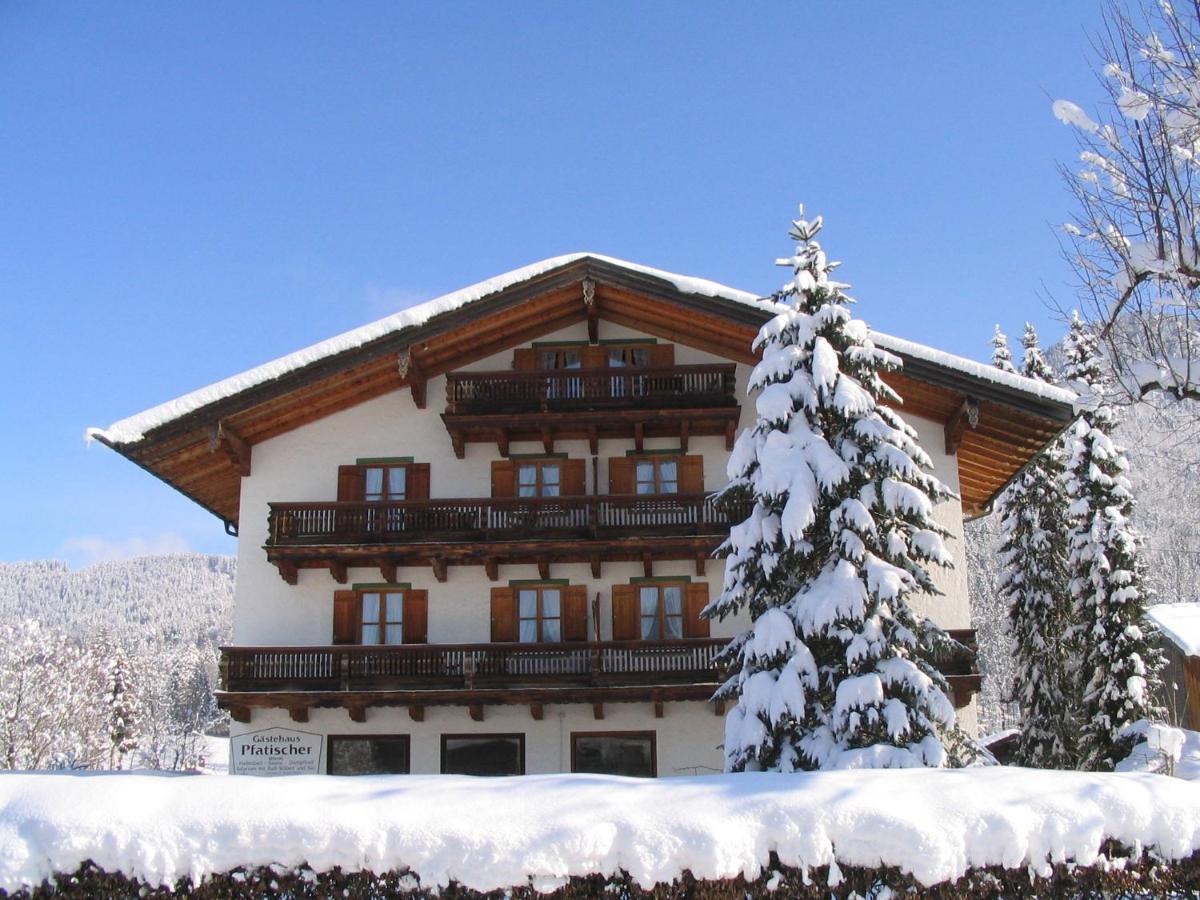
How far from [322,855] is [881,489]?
11188mm

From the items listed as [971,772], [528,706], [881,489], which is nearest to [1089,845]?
[971,772]

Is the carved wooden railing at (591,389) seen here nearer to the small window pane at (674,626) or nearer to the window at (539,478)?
the window at (539,478)

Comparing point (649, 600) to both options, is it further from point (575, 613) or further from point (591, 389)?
point (591, 389)

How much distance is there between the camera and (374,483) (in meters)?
26.9

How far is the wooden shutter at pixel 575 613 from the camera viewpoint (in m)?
25.7

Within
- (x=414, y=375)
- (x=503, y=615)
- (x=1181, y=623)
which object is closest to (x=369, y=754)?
(x=503, y=615)

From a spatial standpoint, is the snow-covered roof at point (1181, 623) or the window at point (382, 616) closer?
the window at point (382, 616)

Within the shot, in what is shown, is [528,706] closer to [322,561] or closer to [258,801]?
[322,561]

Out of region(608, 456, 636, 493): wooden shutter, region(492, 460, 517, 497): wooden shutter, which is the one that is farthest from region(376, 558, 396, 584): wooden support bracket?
region(608, 456, 636, 493): wooden shutter

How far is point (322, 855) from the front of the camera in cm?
930

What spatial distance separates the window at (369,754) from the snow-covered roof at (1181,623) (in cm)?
2803

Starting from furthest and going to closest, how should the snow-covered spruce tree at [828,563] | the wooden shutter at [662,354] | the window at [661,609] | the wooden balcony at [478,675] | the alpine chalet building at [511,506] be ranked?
the wooden shutter at [662,354]
the window at [661,609]
the alpine chalet building at [511,506]
the wooden balcony at [478,675]
the snow-covered spruce tree at [828,563]

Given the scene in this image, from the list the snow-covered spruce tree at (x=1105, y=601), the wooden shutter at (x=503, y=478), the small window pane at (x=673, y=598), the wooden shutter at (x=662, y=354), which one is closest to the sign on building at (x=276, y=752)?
the wooden shutter at (x=503, y=478)

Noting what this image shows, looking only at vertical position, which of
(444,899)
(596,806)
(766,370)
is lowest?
(444,899)
